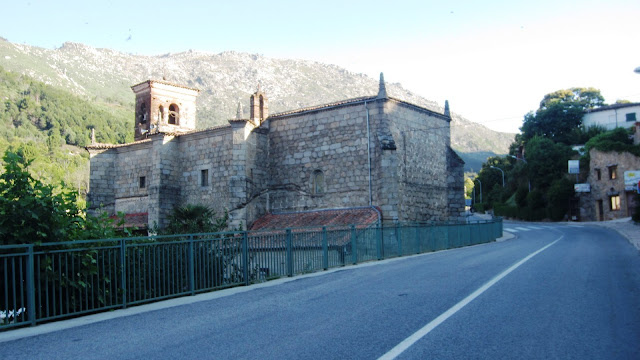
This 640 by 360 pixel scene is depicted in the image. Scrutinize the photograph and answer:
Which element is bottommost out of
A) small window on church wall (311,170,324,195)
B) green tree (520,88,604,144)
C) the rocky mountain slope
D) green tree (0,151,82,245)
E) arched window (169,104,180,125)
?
green tree (0,151,82,245)

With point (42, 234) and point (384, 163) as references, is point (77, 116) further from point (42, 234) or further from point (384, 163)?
point (42, 234)

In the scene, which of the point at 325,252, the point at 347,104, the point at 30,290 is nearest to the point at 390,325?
the point at 30,290

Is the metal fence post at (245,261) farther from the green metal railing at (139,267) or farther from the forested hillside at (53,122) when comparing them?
the forested hillside at (53,122)

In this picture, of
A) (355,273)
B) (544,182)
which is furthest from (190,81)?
(355,273)

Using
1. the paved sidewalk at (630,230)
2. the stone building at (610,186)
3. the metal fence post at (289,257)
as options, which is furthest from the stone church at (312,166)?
the stone building at (610,186)

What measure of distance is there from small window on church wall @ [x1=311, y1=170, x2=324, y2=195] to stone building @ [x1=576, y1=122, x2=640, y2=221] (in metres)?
30.9

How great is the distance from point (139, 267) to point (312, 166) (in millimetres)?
20448

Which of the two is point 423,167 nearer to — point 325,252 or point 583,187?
point 325,252

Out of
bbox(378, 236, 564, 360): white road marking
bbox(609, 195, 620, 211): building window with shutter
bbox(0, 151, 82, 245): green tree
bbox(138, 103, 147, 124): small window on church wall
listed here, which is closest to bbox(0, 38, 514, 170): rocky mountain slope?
bbox(609, 195, 620, 211): building window with shutter

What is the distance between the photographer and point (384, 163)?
87.1 ft

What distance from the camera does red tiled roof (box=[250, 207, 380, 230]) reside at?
85.5 feet

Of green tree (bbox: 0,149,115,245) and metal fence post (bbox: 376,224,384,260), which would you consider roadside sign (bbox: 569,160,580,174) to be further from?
green tree (bbox: 0,149,115,245)

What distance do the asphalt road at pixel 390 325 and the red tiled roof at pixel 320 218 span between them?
15.1 meters

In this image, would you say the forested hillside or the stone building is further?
the forested hillside
